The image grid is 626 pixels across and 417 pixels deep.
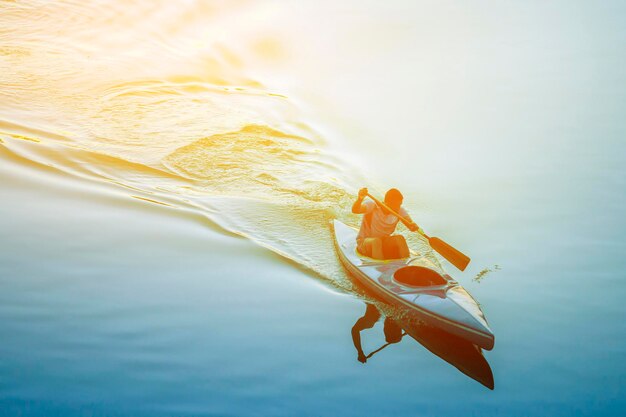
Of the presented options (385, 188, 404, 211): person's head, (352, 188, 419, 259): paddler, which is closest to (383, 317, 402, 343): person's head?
(352, 188, 419, 259): paddler

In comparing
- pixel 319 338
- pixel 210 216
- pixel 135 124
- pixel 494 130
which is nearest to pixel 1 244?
pixel 210 216

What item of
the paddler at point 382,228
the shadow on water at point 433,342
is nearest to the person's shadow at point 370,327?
the shadow on water at point 433,342

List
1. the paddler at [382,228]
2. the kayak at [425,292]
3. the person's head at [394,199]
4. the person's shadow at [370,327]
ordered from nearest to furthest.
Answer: the kayak at [425,292] → the person's shadow at [370,327] → the person's head at [394,199] → the paddler at [382,228]

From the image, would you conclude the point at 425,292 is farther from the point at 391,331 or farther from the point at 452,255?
the point at 452,255

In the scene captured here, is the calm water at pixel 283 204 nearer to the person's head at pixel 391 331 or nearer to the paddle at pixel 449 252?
the person's head at pixel 391 331

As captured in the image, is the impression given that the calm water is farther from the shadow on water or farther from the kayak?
the kayak

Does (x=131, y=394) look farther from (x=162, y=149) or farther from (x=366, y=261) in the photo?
(x=162, y=149)
